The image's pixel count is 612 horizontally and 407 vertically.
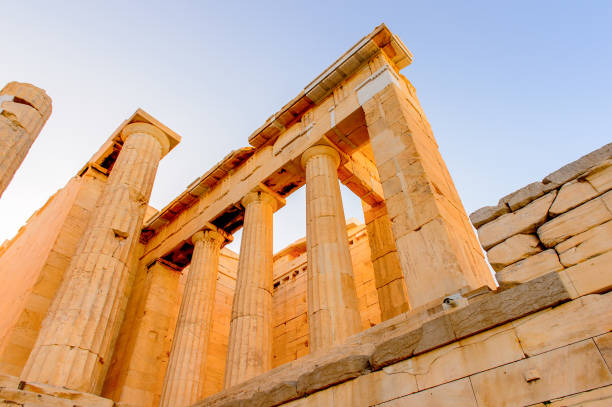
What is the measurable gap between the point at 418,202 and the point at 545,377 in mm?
5464

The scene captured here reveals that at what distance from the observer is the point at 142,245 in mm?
22141

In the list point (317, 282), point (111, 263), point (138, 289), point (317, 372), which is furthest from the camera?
point (138, 289)

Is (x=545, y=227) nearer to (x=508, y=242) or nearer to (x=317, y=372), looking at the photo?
(x=508, y=242)

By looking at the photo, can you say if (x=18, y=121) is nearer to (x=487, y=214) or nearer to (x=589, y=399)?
(x=487, y=214)

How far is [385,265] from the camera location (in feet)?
50.5

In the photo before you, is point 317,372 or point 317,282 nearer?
point 317,372

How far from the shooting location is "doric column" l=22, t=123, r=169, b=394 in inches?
401

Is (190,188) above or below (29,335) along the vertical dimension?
above

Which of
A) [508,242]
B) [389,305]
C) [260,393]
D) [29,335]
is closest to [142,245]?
[29,335]

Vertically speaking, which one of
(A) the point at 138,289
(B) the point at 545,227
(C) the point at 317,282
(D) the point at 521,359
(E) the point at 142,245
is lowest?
(D) the point at 521,359

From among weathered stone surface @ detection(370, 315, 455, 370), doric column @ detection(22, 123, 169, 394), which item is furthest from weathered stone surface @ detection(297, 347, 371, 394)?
doric column @ detection(22, 123, 169, 394)

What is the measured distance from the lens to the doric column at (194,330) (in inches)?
534

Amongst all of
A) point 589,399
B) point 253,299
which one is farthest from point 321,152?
point 589,399

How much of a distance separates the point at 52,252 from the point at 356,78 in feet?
45.4
